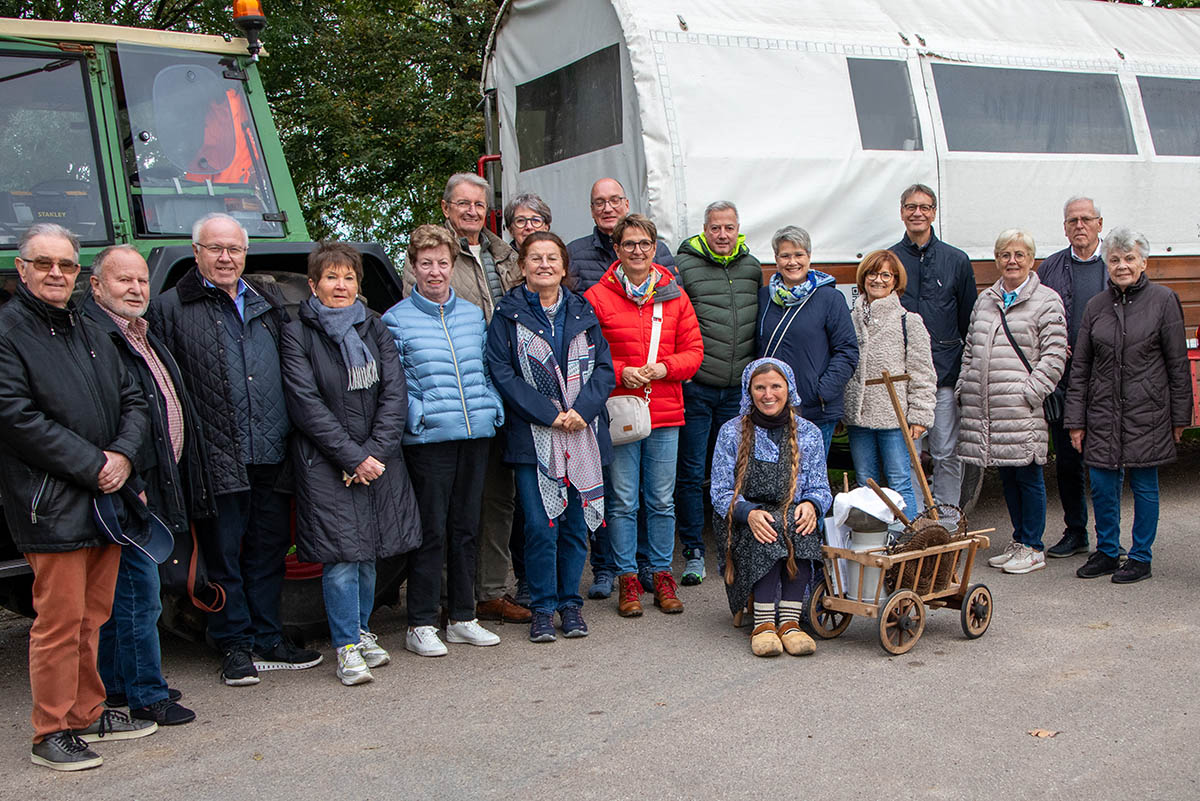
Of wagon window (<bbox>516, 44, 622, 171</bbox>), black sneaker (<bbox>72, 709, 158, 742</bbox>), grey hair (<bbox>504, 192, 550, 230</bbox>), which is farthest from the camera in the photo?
wagon window (<bbox>516, 44, 622, 171</bbox>)

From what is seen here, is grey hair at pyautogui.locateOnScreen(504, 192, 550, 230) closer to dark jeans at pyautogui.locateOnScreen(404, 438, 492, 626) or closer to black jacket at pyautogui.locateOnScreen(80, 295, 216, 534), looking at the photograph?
dark jeans at pyautogui.locateOnScreen(404, 438, 492, 626)

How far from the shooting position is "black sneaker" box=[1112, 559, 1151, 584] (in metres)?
5.79

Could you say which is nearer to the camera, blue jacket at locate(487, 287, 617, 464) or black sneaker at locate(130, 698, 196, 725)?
black sneaker at locate(130, 698, 196, 725)

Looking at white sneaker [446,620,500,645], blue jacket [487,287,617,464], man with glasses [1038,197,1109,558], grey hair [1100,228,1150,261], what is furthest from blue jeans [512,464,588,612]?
grey hair [1100,228,1150,261]

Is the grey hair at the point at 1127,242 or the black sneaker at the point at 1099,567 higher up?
the grey hair at the point at 1127,242

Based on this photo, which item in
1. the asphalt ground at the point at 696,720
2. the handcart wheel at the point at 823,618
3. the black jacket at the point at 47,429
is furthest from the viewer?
the handcart wheel at the point at 823,618

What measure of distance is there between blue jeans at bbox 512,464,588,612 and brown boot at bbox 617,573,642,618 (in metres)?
0.26

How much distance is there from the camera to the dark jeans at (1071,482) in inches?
252

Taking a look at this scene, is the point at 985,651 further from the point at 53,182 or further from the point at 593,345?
the point at 53,182

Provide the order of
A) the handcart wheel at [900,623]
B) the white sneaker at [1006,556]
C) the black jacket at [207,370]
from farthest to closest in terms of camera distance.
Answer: the white sneaker at [1006,556] → the handcart wheel at [900,623] → the black jacket at [207,370]

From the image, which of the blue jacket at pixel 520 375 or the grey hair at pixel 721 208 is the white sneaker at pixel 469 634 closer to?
the blue jacket at pixel 520 375

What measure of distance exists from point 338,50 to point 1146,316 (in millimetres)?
8947

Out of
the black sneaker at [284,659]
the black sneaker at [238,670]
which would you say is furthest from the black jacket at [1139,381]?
the black sneaker at [238,670]

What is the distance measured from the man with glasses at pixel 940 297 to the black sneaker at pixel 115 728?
13.7ft
